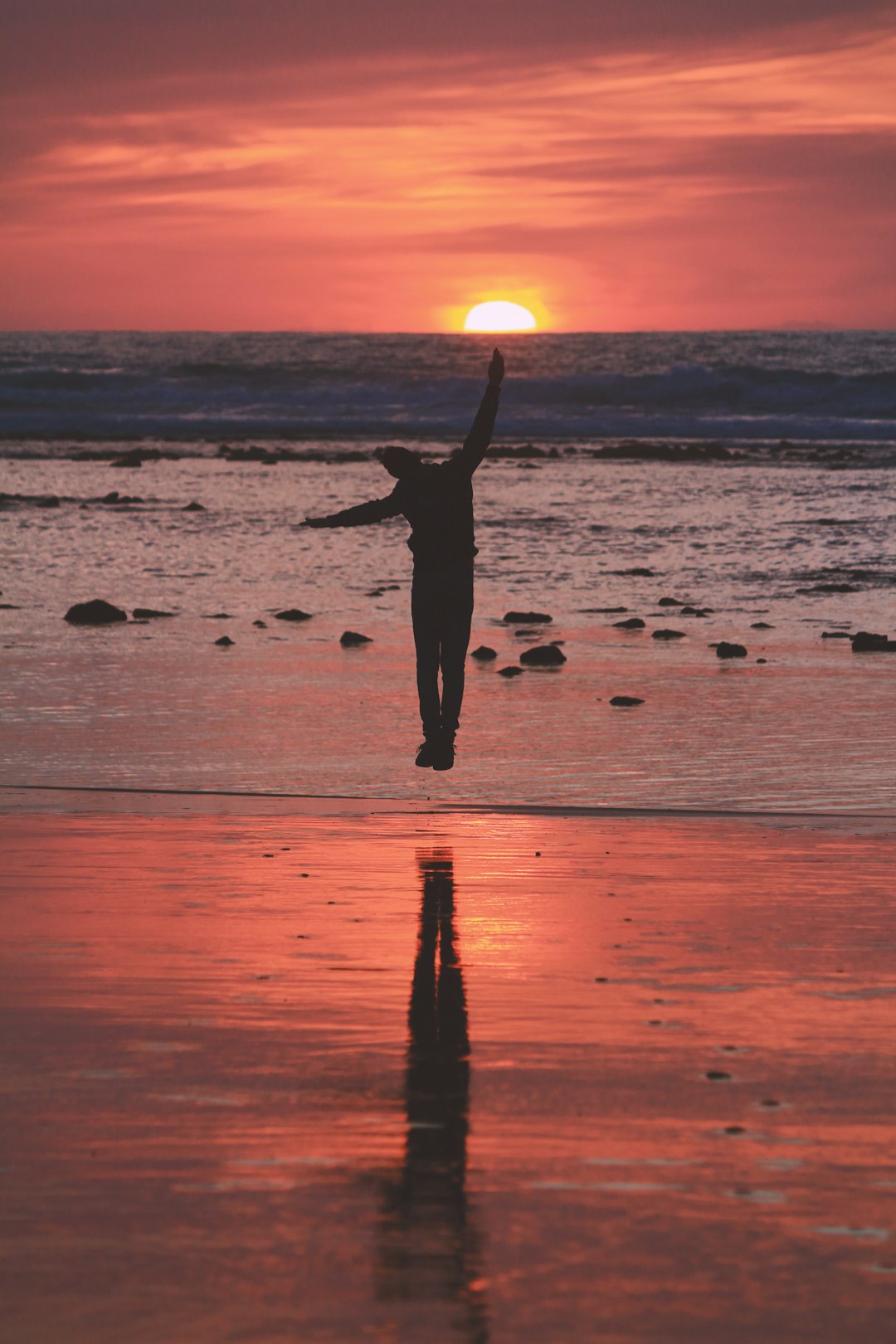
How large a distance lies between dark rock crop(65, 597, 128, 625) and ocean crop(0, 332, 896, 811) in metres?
0.35

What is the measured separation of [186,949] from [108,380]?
83487 mm

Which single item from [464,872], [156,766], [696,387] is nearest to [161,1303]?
[464,872]

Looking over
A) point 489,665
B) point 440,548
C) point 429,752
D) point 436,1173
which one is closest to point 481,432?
point 440,548

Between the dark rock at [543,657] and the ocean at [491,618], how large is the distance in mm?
362

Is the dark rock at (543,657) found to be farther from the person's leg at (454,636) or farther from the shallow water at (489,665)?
the person's leg at (454,636)

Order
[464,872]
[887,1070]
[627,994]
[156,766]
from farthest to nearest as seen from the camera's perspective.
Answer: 1. [156,766]
2. [464,872]
3. [627,994]
4. [887,1070]

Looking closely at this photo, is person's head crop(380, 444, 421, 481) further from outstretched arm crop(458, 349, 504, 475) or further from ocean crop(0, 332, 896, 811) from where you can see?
ocean crop(0, 332, 896, 811)

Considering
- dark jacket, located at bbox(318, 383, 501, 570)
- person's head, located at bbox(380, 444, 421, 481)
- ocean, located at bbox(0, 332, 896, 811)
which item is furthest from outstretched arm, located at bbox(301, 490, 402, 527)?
ocean, located at bbox(0, 332, 896, 811)

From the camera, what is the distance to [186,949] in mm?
6062

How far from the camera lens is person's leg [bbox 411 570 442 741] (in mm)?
8672

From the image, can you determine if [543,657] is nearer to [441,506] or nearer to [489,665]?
[489,665]

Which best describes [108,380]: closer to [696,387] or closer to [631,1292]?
[696,387]

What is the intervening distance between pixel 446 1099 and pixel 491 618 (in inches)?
611

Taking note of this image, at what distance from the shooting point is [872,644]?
1684cm
